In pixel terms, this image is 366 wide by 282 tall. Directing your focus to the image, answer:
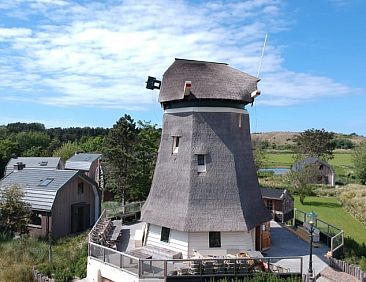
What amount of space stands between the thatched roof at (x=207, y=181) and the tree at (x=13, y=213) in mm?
7934

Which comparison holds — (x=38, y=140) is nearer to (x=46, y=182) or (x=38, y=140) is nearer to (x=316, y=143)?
(x=316, y=143)

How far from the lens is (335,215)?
31750mm

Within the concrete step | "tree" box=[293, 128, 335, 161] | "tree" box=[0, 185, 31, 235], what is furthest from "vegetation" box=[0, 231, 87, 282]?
"tree" box=[293, 128, 335, 161]

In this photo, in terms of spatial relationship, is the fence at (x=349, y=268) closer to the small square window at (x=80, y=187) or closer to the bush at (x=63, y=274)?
the bush at (x=63, y=274)

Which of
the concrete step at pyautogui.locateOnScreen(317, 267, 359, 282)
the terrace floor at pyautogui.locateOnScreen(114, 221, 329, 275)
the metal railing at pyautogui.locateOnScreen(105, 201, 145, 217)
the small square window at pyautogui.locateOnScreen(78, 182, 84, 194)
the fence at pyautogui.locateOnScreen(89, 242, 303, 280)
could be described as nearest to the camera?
the fence at pyautogui.locateOnScreen(89, 242, 303, 280)

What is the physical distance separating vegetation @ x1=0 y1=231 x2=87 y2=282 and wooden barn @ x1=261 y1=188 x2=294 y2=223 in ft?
36.6

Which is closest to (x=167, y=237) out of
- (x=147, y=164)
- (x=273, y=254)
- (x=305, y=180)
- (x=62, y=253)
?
(x=273, y=254)

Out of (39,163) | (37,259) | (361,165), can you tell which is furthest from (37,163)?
(361,165)

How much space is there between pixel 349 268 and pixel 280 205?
8.99 meters

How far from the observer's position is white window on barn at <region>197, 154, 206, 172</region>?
1605 cm

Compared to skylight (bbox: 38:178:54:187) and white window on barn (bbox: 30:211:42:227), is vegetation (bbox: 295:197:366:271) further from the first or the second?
skylight (bbox: 38:178:54:187)

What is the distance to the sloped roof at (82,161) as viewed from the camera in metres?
45.6

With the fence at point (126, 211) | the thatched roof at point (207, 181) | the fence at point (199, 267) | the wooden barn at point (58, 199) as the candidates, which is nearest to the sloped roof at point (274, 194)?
the thatched roof at point (207, 181)

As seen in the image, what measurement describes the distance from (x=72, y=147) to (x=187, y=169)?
1976 inches
